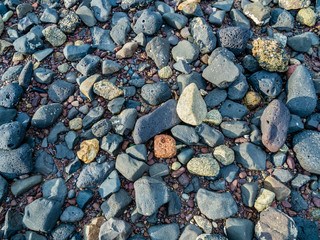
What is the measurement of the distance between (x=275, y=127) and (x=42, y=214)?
80.0 inches

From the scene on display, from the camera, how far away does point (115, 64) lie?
2656 mm

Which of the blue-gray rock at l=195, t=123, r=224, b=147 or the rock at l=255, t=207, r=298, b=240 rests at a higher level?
the blue-gray rock at l=195, t=123, r=224, b=147

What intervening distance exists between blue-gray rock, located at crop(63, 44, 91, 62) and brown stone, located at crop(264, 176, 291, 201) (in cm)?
216

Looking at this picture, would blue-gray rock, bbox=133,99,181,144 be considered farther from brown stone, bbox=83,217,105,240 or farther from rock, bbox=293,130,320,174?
rock, bbox=293,130,320,174

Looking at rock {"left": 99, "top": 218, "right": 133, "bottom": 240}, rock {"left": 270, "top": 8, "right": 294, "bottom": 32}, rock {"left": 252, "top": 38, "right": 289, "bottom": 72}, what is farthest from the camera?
rock {"left": 270, "top": 8, "right": 294, "bottom": 32}

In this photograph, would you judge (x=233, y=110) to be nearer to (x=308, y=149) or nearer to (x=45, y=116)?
(x=308, y=149)

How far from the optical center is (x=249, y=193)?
85.3 inches

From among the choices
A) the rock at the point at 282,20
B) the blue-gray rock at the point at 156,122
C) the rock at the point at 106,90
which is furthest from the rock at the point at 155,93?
the rock at the point at 282,20

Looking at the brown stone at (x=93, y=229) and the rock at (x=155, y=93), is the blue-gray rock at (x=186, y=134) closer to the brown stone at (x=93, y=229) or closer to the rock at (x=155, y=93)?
the rock at (x=155, y=93)

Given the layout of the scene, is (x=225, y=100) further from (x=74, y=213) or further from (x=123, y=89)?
(x=74, y=213)

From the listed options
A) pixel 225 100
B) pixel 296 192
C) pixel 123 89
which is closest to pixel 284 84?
pixel 225 100

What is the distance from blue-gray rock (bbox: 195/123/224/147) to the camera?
7.57 ft

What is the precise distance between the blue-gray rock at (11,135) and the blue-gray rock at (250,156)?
1878mm

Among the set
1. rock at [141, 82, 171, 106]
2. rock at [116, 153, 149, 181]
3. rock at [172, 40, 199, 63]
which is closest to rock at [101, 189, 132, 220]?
rock at [116, 153, 149, 181]
